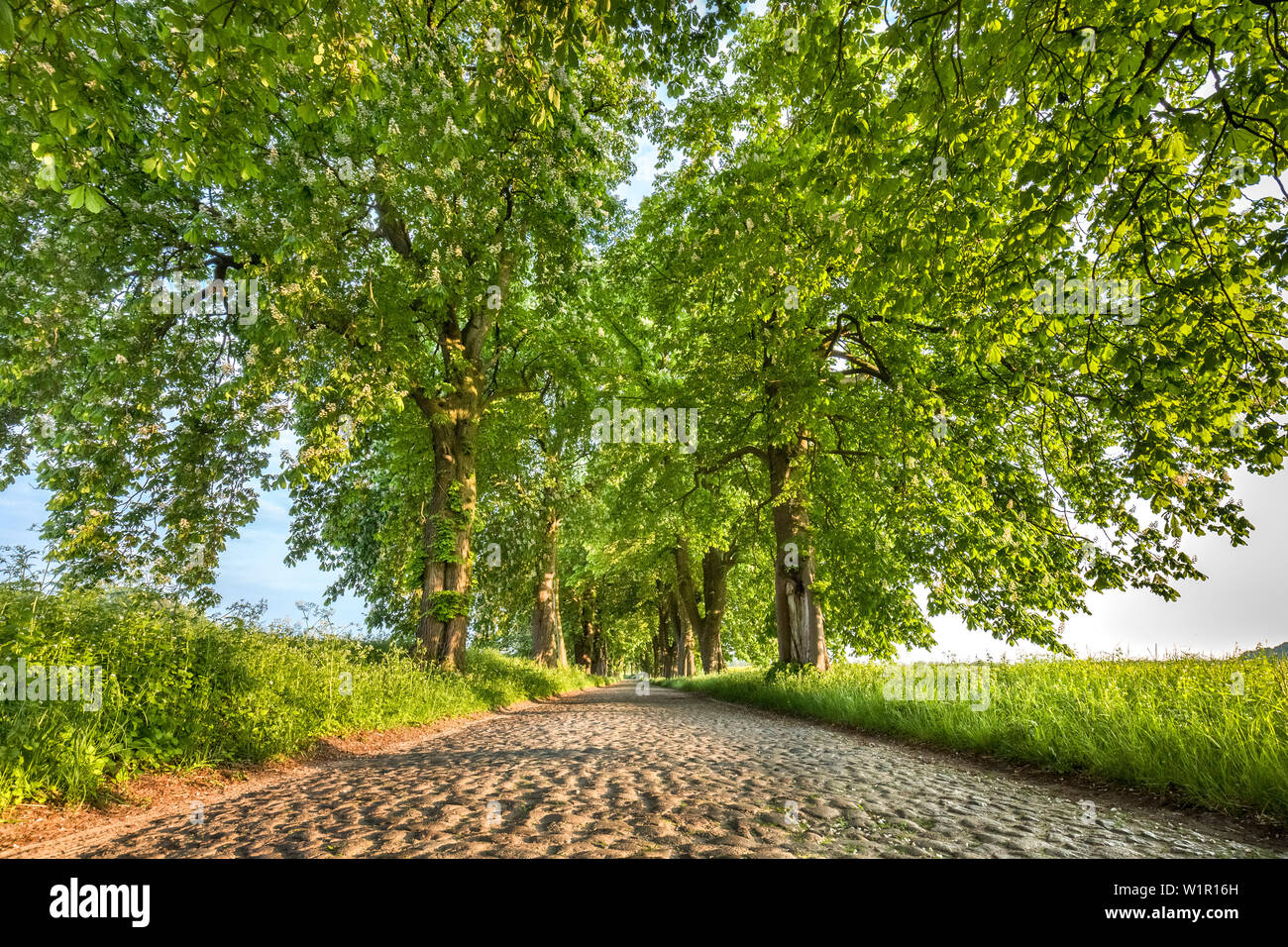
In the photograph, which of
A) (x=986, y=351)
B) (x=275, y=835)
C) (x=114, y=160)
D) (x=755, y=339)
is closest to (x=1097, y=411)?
(x=986, y=351)

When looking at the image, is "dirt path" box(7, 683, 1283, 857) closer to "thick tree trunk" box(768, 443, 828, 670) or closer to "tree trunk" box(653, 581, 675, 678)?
"thick tree trunk" box(768, 443, 828, 670)

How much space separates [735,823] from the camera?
3020mm

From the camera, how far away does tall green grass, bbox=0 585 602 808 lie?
394cm

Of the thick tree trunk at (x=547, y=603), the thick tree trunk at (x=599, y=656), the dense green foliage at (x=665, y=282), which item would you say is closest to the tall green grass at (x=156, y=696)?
the dense green foliage at (x=665, y=282)

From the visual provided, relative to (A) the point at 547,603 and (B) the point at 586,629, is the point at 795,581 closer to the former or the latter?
(A) the point at 547,603

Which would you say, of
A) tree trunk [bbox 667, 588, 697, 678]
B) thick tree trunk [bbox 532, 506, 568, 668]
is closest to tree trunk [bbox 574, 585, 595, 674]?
tree trunk [bbox 667, 588, 697, 678]

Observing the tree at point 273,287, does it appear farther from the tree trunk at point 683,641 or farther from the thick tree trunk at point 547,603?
the tree trunk at point 683,641

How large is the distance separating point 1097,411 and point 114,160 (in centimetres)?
1738

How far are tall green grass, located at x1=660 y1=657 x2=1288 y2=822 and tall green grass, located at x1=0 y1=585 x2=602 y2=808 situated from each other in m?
7.94

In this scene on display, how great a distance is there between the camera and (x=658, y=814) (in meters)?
3.22

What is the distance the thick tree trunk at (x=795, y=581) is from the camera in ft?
42.7

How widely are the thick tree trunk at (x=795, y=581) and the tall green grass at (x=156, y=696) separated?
904cm

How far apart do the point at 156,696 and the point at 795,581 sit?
11689 mm
